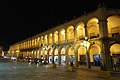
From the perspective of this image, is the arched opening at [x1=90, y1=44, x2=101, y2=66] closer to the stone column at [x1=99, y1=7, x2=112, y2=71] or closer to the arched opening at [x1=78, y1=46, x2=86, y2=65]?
the arched opening at [x1=78, y1=46, x2=86, y2=65]

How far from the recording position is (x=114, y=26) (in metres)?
33.3

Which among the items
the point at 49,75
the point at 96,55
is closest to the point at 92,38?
the point at 96,55

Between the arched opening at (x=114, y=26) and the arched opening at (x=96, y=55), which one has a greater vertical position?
the arched opening at (x=114, y=26)

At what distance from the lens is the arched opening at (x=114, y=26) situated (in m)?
31.7

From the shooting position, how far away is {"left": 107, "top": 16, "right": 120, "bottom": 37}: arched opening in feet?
104

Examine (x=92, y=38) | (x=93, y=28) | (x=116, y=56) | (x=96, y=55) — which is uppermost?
(x=93, y=28)

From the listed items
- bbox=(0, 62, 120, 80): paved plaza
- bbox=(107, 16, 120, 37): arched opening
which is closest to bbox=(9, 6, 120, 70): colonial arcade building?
bbox=(107, 16, 120, 37): arched opening

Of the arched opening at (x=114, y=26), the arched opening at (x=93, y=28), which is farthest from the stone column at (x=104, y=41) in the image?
the arched opening at (x=93, y=28)

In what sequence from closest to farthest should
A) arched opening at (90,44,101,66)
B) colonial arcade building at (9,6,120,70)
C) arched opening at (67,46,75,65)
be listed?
colonial arcade building at (9,6,120,70) → arched opening at (90,44,101,66) → arched opening at (67,46,75,65)

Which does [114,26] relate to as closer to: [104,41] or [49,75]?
[104,41]

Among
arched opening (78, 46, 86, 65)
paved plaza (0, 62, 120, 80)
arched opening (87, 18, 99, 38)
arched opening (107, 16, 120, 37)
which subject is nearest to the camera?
paved plaza (0, 62, 120, 80)

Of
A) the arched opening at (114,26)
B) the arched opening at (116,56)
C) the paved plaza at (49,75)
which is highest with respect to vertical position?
the arched opening at (114,26)

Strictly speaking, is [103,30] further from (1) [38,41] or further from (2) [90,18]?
(1) [38,41]

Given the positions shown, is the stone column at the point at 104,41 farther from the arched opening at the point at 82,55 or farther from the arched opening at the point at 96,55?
the arched opening at the point at 82,55
